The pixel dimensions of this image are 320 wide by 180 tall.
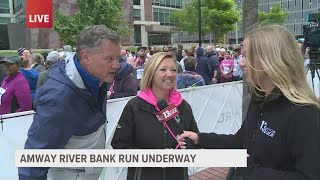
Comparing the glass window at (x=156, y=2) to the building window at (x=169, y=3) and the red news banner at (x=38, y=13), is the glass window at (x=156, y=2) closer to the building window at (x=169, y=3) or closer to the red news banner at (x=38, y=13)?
the building window at (x=169, y=3)

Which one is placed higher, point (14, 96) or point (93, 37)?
point (93, 37)

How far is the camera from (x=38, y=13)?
7.60 meters

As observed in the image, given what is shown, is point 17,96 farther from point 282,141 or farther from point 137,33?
point 137,33

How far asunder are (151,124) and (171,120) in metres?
0.15

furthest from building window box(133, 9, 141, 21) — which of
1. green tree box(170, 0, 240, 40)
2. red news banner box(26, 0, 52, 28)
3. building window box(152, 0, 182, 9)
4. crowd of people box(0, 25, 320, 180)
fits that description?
crowd of people box(0, 25, 320, 180)

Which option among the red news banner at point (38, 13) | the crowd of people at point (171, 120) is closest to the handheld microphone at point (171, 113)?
the crowd of people at point (171, 120)

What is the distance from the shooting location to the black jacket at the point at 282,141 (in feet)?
4.99

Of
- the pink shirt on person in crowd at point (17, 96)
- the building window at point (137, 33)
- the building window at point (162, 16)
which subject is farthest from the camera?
the building window at point (162, 16)

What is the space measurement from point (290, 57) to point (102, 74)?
1070 millimetres

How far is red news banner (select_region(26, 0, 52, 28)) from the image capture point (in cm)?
753

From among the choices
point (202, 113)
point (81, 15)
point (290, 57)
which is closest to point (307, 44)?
point (202, 113)

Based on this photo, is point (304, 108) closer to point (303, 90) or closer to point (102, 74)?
point (303, 90)

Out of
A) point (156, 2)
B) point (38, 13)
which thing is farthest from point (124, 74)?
point (156, 2)

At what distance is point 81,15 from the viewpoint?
32.1 m
